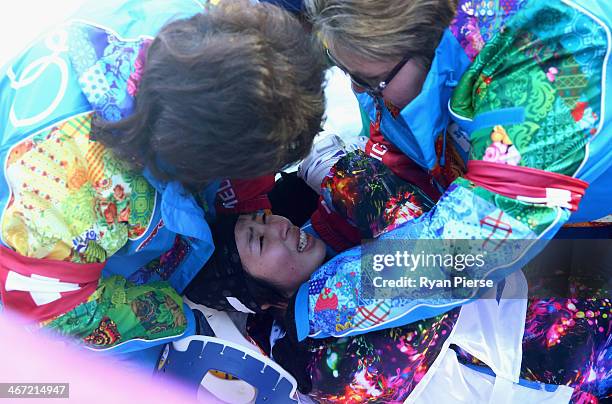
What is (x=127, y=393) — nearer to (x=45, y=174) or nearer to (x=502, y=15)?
(x=45, y=174)

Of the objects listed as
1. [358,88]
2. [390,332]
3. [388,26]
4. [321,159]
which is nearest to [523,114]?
[388,26]

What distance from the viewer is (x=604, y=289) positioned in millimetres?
1566

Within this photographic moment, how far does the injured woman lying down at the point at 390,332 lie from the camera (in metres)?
1.30

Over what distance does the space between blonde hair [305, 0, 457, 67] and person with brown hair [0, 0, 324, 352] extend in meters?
0.06

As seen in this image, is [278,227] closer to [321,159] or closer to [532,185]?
[321,159]

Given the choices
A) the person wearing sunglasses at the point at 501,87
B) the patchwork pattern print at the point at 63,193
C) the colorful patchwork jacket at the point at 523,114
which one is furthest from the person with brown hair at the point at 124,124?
the colorful patchwork jacket at the point at 523,114

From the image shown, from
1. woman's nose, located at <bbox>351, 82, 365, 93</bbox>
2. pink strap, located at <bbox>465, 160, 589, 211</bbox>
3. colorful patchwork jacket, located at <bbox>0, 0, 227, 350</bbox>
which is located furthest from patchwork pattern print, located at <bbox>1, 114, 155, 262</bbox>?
pink strap, located at <bbox>465, 160, 589, 211</bbox>

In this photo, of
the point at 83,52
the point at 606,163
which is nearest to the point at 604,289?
the point at 606,163

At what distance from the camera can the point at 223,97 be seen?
981mm

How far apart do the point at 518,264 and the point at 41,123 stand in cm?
80

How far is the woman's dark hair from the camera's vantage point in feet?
3.21

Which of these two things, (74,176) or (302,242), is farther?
(302,242)

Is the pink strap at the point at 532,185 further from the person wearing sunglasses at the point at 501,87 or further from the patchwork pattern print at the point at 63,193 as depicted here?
the patchwork pattern print at the point at 63,193

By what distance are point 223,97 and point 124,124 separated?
18 cm
